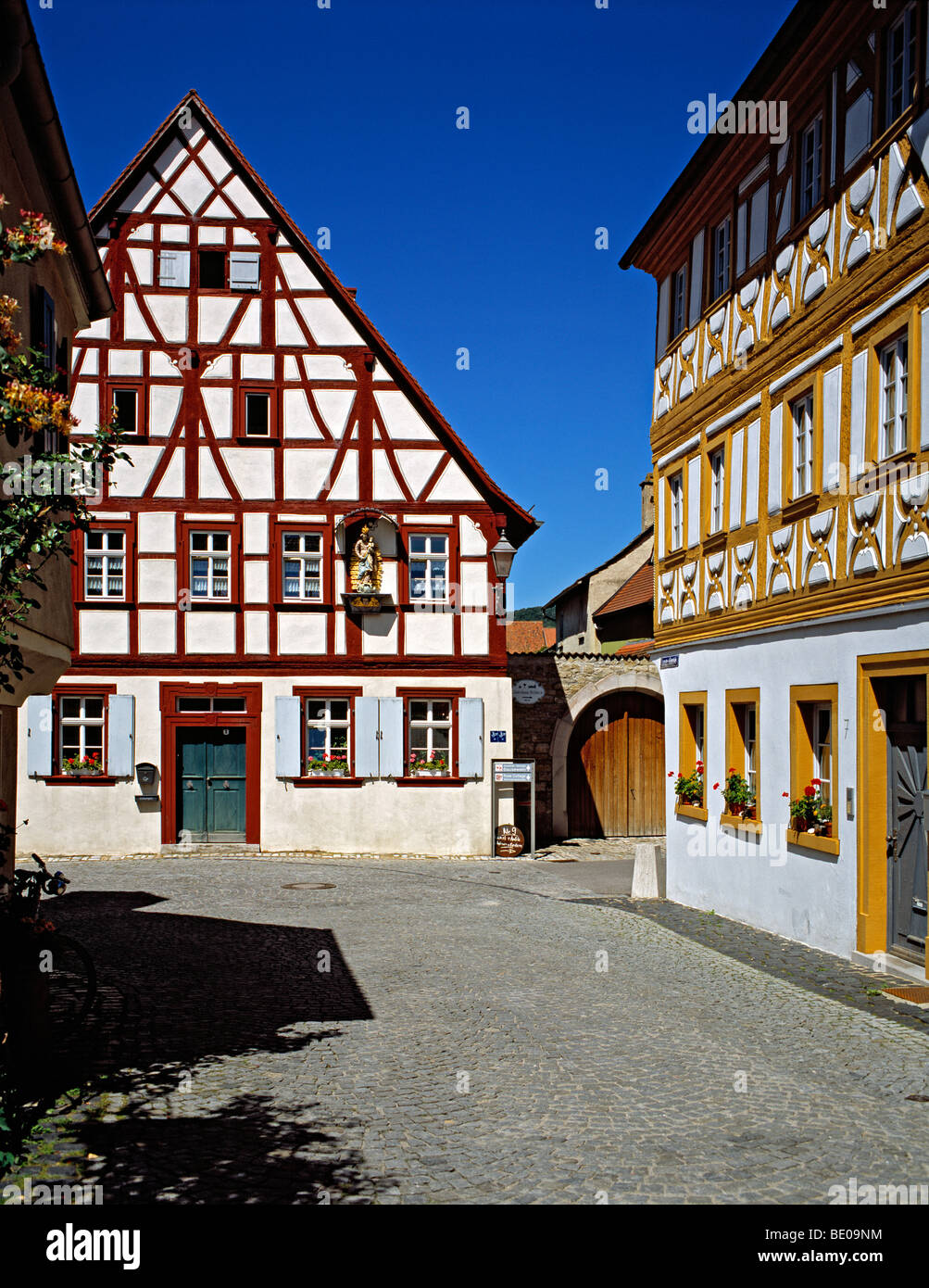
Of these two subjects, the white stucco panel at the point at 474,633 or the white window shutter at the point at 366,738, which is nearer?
the white window shutter at the point at 366,738

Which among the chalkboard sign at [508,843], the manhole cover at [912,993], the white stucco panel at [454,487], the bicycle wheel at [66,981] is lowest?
the chalkboard sign at [508,843]

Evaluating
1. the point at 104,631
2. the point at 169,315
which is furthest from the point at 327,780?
the point at 169,315

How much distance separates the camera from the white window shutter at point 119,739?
20766mm

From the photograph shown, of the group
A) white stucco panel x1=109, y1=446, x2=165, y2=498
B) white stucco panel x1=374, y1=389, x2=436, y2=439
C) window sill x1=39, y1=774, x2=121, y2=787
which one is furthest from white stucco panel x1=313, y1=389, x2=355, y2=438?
window sill x1=39, y1=774, x2=121, y2=787

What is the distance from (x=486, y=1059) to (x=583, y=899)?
8.48 metres

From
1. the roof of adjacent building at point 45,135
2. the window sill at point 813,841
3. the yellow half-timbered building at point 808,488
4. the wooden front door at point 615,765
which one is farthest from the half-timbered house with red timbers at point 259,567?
the window sill at point 813,841

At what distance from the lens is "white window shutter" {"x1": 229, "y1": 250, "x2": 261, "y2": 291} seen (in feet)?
71.0

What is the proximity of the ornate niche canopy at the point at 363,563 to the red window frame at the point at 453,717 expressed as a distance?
159cm

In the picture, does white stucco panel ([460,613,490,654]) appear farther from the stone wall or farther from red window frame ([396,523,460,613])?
the stone wall

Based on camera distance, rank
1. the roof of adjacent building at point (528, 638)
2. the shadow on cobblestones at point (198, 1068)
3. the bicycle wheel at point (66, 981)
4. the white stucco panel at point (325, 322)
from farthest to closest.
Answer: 1. the roof of adjacent building at point (528, 638)
2. the white stucco panel at point (325, 322)
3. the bicycle wheel at point (66, 981)
4. the shadow on cobblestones at point (198, 1068)

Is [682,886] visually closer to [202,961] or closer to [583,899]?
[583,899]

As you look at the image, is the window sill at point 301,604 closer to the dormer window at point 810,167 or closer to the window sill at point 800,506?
the window sill at point 800,506

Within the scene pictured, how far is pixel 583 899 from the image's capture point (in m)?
16.0
